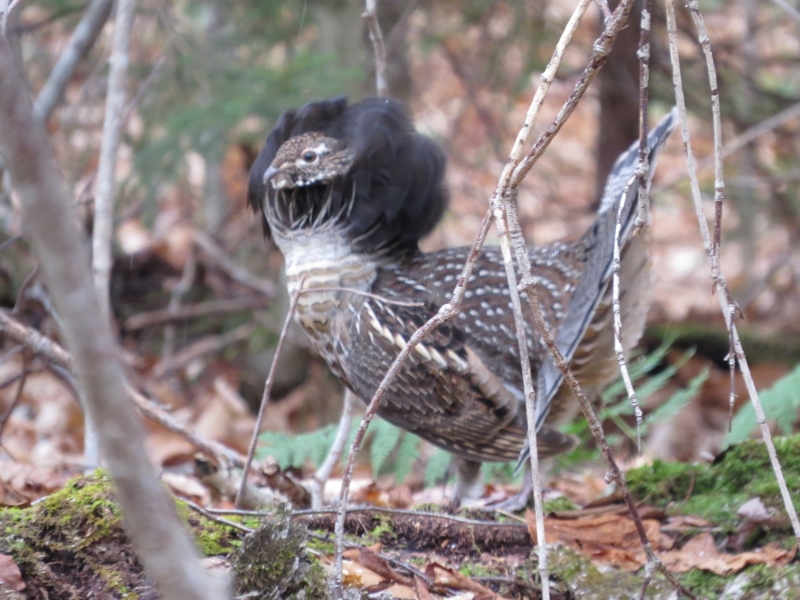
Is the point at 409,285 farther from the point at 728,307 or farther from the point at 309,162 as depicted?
the point at 728,307

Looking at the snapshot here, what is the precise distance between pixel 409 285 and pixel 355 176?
1.76 feet

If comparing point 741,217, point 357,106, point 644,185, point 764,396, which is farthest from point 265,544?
point 741,217

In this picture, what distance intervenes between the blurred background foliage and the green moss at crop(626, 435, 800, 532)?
62.2 inches

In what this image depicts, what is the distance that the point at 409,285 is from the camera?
411cm

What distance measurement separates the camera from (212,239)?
27.8ft

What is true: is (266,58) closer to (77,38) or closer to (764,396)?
(77,38)

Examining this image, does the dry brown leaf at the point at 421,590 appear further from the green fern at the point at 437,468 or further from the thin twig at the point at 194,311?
the thin twig at the point at 194,311

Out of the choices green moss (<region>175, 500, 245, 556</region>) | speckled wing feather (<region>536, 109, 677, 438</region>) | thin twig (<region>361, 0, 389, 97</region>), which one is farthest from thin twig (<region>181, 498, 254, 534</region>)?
thin twig (<region>361, 0, 389, 97</region>)

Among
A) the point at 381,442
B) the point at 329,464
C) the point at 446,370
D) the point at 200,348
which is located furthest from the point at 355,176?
the point at 200,348

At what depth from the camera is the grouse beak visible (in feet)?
13.3

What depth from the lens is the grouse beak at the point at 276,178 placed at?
4043mm

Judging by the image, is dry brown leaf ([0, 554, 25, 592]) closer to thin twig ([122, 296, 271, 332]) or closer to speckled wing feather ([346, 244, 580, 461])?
speckled wing feather ([346, 244, 580, 461])

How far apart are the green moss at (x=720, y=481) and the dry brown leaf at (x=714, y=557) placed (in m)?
0.16

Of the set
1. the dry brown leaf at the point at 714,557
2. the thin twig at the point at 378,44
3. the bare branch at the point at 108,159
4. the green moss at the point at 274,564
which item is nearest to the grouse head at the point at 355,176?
the thin twig at the point at 378,44
